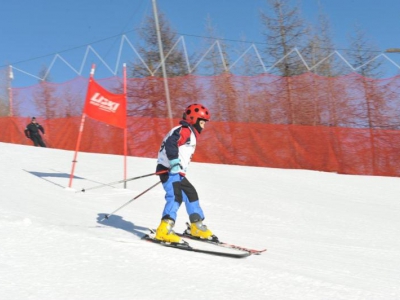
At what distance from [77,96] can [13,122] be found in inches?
99.2

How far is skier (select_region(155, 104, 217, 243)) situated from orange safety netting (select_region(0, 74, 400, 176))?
9188 millimetres

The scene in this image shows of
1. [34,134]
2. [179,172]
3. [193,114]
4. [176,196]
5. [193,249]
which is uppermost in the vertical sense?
[34,134]

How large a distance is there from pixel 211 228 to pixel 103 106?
4193 millimetres

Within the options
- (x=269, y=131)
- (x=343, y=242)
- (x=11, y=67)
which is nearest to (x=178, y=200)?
(x=343, y=242)

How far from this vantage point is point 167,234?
5.41 m

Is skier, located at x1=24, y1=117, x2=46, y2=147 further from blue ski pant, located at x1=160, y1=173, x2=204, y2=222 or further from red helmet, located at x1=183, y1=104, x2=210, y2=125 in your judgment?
red helmet, located at x1=183, y1=104, x2=210, y2=125

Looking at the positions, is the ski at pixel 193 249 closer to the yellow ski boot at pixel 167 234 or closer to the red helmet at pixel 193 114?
the yellow ski boot at pixel 167 234

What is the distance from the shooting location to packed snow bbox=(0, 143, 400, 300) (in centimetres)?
367

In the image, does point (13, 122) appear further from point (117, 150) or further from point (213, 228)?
point (213, 228)

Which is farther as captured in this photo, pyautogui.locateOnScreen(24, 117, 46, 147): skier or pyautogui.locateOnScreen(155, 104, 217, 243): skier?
pyautogui.locateOnScreen(24, 117, 46, 147): skier

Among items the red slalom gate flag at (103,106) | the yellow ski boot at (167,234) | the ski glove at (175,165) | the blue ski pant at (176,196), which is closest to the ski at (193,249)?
the yellow ski boot at (167,234)

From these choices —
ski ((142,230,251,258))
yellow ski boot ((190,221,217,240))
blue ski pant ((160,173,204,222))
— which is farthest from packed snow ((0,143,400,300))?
blue ski pant ((160,173,204,222))

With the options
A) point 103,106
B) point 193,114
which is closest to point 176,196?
point 193,114

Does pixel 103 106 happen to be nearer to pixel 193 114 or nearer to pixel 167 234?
pixel 193 114
